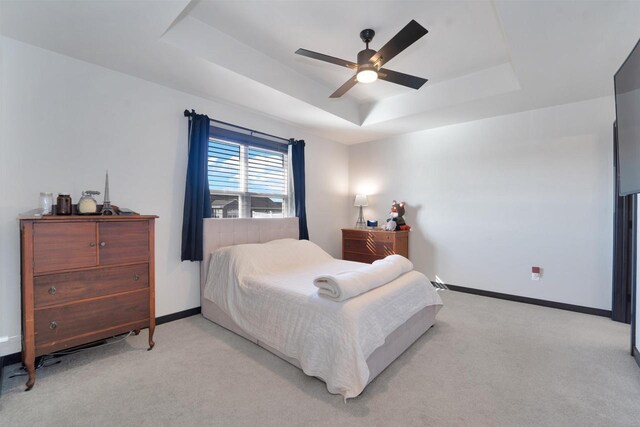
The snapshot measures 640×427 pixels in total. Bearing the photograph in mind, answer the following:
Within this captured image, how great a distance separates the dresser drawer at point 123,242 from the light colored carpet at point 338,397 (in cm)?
81

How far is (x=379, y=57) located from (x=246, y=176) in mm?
2299

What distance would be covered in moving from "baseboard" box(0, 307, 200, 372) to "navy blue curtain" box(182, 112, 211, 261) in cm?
62

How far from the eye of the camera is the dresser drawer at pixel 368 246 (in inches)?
169

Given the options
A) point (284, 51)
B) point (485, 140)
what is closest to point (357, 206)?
point (485, 140)

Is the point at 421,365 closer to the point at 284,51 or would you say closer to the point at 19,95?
the point at 284,51

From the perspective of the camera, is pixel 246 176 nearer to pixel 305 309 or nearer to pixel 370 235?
pixel 370 235

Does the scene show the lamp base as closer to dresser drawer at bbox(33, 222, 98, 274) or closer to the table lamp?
the table lamp

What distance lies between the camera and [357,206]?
5.27 m

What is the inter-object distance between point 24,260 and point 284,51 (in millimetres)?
2711

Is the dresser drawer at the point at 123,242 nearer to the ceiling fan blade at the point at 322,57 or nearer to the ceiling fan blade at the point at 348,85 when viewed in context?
the ceiling fan blade at the point at 322,57

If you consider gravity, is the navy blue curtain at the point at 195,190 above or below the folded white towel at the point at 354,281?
above

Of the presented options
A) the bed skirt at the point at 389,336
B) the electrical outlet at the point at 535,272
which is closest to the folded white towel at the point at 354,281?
the bed skirt at the point at 389,336

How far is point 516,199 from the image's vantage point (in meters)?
3.70

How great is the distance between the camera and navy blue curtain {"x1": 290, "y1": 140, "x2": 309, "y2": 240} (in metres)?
4.23
